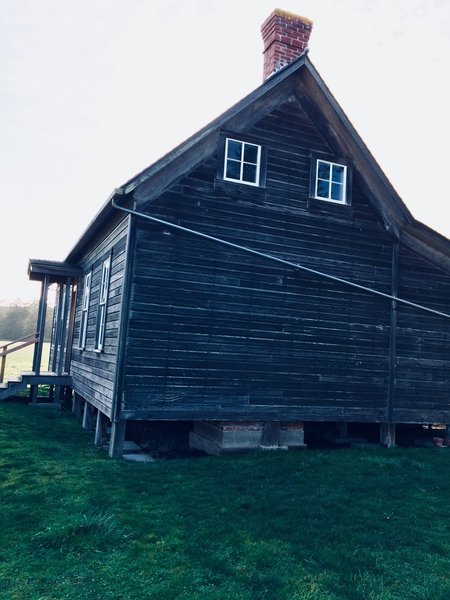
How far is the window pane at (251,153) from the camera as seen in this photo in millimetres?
11258

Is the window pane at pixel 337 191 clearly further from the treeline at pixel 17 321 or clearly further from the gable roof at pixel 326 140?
the treeline at pixel 17 321

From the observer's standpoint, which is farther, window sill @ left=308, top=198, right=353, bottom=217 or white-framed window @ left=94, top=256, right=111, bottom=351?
white-framed window @ left=94, top=256, right=111, bottom=351

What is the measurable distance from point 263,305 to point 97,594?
7.03 metres

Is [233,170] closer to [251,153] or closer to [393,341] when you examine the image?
[251,153]

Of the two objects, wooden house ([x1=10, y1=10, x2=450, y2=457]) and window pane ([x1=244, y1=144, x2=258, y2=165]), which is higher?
window pane ([x1=244, y1=144, x2=258, y2=165])

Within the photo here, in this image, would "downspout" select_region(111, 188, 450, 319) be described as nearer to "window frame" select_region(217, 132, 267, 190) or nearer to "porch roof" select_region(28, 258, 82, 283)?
"window frame" select_region(217, 132, 267, 190)

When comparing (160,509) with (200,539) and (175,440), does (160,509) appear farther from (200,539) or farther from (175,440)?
(175,440)

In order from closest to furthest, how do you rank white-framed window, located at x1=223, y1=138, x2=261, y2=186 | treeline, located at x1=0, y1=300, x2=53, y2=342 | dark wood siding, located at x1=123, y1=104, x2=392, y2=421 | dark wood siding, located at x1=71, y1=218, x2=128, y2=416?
dark wood siding, located at x1=123, y1=104, x2=392, y2=421, dark wood siding, located at x1=71, y1=218, x2=128, y2=416, white-framed window, located at x1=223, y1=138, x2=261, y2=186, treeline, located at x1=0, y1=300, x2=53, y2=342

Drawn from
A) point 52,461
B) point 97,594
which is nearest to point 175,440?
point 52,461

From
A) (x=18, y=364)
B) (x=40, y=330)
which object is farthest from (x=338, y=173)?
(x=18, y=364)

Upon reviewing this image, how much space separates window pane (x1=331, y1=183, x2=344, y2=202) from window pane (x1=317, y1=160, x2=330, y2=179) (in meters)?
0.27

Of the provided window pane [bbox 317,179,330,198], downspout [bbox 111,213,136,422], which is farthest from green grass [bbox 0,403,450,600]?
window pane [bbox 317,179,330,198]

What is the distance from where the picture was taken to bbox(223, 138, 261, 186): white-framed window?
11062mm

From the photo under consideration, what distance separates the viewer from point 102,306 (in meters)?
12.4
